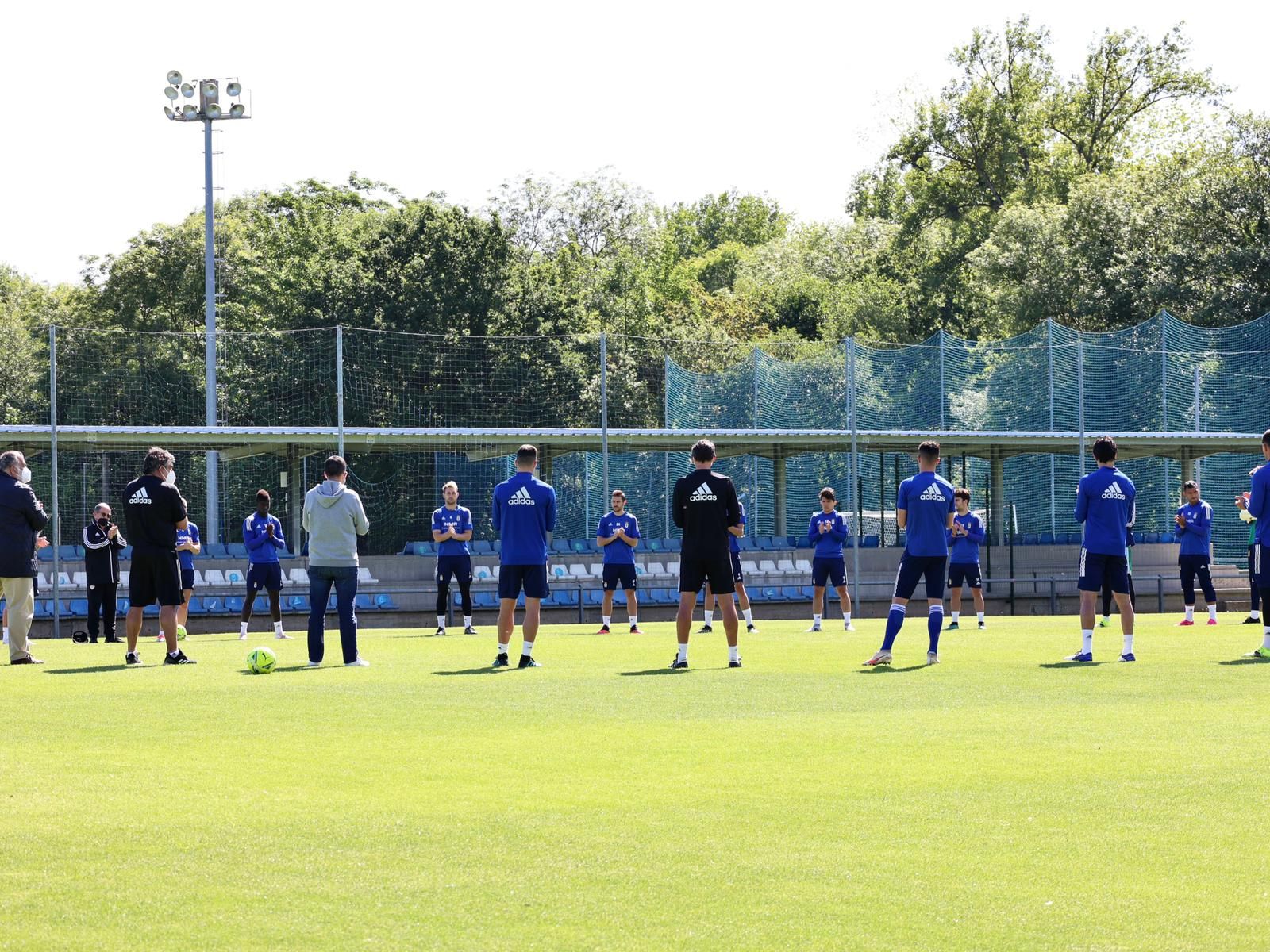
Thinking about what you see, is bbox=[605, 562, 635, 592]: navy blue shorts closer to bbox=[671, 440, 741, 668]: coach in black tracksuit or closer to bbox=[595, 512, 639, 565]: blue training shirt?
bbox=[595, 512, 639, 565]: blue training shirt

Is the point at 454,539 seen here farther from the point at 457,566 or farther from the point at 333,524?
the point at 333,524

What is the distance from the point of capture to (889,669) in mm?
14227

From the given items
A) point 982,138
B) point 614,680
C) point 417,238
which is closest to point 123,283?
point 417,238

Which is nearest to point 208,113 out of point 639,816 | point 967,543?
point 967,543

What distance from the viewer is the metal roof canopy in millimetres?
27438

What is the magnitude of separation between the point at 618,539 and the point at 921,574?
7477mm

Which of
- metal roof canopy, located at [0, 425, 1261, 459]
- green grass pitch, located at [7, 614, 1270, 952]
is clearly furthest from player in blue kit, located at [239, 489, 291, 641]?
green grass pitch, located at [7, 614, 1270, 952]

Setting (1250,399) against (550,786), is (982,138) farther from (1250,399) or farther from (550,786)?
(550,786)

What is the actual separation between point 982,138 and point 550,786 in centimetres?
6221

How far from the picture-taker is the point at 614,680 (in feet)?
43.4

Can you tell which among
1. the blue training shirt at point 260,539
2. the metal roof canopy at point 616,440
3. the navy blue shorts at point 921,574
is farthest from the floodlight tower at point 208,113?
the navy blue shorts at point 921,574

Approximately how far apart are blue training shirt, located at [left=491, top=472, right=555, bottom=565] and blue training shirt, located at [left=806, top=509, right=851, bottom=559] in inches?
309

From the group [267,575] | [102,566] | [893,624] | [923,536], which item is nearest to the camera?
[893,624]

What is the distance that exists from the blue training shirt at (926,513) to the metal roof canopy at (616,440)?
14192mm
